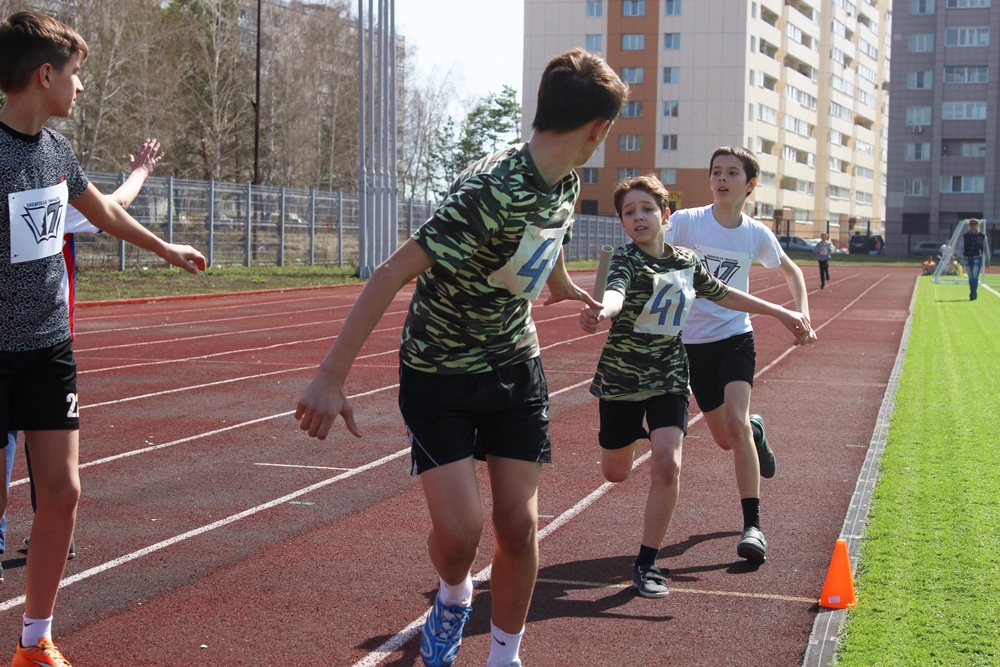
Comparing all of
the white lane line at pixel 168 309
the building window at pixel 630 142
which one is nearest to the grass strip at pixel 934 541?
the white lane line at pixel 168 309

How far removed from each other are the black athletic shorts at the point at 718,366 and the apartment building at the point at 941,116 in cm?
8913

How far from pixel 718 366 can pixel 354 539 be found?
2.14 meters

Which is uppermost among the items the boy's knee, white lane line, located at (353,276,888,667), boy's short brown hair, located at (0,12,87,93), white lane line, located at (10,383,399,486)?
boy's short brown hair, located at (0,12,87,93)

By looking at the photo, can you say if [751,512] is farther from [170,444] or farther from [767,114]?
[767,114]

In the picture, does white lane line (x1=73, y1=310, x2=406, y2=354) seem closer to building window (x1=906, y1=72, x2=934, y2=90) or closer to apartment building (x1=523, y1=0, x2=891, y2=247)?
apartment building (x1=523, y1=0, x2=891, y2=247)

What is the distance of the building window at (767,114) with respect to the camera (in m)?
87.6

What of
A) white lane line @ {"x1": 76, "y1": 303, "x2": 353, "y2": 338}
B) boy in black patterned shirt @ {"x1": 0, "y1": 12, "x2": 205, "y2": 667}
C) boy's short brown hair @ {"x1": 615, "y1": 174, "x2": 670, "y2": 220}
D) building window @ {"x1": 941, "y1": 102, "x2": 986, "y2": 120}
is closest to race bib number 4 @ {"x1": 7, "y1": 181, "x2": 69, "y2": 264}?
boy in black patterned shirt @ {"x1": 0, "y1": 12, "x2": 205, "y2": 667}

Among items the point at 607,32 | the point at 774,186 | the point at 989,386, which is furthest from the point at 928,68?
the point at 989,386

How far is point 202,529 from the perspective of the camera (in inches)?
232

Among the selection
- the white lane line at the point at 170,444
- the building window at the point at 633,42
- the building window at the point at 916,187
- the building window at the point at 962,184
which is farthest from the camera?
the building window at the point at 916,187

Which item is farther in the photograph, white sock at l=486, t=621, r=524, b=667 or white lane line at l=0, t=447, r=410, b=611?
white lane line at l=0, t=447, r=410, b=611

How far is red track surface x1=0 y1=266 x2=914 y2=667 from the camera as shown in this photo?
4.29 m

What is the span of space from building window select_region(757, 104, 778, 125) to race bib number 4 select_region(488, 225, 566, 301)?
8784 centimetres

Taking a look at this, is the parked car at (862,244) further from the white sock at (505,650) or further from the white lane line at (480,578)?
the white sock at (505,650)
